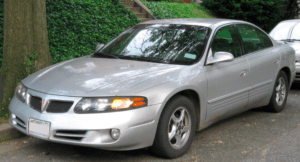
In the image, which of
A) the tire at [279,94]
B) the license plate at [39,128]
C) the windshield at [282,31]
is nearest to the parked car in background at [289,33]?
the windshield at [282,31]

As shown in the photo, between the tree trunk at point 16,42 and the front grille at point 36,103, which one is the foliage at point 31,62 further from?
the front grille at point 36,103

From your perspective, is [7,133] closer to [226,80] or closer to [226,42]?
[226,80]

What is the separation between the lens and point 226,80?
4.61 metres

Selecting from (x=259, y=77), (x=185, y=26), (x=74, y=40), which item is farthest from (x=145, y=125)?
(x=74, y=40)

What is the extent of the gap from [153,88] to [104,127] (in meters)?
0.65

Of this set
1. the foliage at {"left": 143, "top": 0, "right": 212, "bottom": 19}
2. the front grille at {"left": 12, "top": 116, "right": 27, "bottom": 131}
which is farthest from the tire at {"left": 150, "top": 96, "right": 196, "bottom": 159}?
the foliage at {"left": 143, "top": 0, "right": 212, "bottom": 19}

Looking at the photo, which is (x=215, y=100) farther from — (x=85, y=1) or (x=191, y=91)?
(x=85, y=1)

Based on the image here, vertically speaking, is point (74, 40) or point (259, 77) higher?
point (259, 77)

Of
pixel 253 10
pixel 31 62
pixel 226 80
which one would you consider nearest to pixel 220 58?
pixel 226 80

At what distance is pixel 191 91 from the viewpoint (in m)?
4.16

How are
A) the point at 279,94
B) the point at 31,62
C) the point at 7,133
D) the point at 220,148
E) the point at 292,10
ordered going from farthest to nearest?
the point at 292,10
the point at 279,94
the point at 31,62
the point at 7,133
the point at 220,148

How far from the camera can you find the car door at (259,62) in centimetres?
518

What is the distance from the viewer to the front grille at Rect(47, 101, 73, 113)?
3.49m

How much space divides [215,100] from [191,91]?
463 mm
